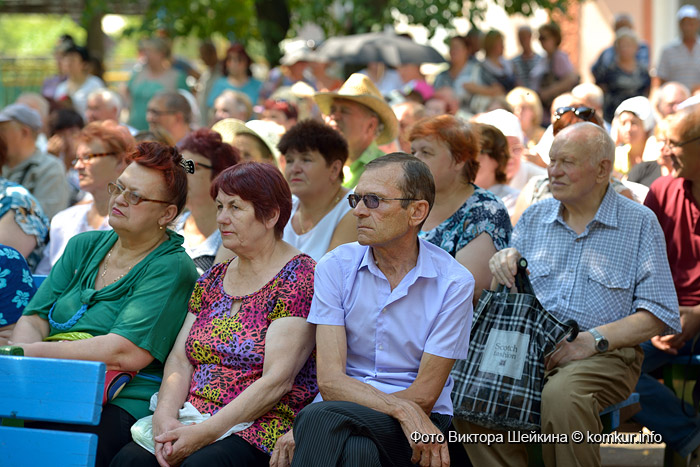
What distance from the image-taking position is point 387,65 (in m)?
10.0

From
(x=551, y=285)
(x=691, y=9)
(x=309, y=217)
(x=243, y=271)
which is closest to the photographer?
(x=243, y=271)

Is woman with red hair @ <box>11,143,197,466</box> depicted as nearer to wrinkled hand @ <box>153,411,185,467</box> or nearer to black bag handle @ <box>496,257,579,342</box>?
wrinkled hand @ <box>153,411,185,467</box>

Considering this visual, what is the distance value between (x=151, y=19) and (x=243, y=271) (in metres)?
9.04

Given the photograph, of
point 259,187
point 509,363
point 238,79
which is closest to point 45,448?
point 259,187

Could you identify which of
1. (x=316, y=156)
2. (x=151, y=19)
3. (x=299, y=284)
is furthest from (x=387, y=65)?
(x=299, y=284)

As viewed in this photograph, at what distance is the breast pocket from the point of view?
4.14m

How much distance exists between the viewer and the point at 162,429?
3.48 metres

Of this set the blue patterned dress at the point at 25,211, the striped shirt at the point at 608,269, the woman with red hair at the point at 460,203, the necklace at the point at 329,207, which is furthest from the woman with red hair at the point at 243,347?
the blue patterned dress at the point at 25,211

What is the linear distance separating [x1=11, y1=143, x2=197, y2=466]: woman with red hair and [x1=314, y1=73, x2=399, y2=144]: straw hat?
2.17 meters

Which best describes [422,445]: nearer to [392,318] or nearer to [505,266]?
[392,318]

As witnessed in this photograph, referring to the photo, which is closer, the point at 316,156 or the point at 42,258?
the point at 316,156

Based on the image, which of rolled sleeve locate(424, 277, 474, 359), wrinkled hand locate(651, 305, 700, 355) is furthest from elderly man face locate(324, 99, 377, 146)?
rolled sleeve locate(424, 277, 474, 359)

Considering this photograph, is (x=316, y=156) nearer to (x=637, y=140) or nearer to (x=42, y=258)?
(x=42, y=258)

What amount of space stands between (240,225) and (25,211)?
6.91ft
